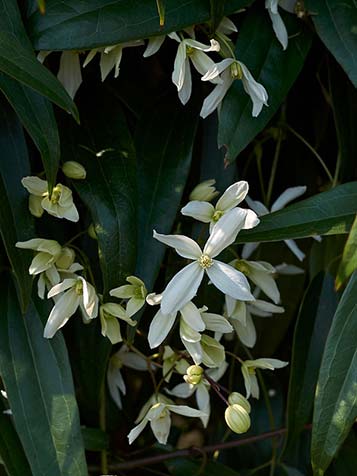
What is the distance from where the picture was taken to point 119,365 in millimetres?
849

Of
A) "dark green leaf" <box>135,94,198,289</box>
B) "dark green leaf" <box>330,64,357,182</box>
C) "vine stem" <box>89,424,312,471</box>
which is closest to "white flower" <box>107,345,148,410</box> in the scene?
"vine stem" <box>89,424,312,471</box>

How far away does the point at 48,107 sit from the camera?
0.66m

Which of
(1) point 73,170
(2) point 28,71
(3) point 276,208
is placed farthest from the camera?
(3) point 276,208

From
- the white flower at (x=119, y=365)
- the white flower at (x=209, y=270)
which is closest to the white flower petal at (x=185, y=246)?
the white flower at (x=209, y=270)

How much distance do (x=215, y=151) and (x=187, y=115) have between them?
0.04 m

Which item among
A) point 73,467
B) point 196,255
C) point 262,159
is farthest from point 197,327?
point 262,159

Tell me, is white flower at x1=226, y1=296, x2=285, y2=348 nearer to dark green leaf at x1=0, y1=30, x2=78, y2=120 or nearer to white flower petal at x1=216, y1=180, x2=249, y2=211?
white flower petal at x1=216, y1=180, x2=249, y2=211

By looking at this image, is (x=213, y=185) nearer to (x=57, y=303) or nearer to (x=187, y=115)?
(x=187, y=115)

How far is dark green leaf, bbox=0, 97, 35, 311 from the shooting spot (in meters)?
0.67

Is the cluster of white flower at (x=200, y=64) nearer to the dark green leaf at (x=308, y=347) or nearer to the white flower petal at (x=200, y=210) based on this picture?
the white flower petal at (x=200, y=210)

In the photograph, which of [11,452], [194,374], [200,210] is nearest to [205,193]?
[200,210]

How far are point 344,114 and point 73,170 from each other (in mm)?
264

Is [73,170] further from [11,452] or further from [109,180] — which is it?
[11,452]

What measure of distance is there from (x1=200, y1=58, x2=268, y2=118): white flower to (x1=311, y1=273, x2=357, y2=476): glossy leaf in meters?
0.15
